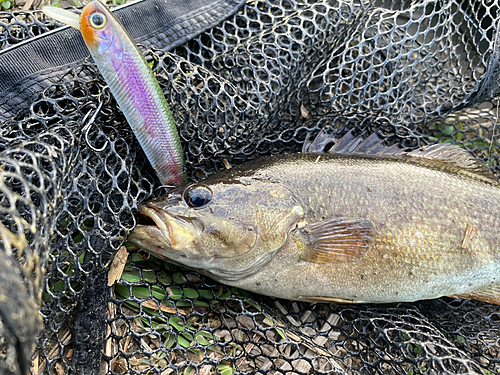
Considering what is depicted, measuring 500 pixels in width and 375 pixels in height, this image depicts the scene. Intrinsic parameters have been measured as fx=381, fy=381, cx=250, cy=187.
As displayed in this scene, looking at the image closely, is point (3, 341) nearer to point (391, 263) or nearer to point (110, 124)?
point (110, 124)

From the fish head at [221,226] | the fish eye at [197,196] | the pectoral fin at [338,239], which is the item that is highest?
the fish eye at [197,196]

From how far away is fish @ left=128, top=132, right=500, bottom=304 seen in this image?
260cm

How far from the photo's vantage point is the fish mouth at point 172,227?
2477mm

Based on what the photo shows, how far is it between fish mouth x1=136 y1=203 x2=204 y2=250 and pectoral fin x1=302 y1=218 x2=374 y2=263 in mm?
772

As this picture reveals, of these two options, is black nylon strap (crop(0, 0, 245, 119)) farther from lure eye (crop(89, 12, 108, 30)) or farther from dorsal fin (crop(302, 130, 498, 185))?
dorsal fin (crop(302, 130, 498, 185))

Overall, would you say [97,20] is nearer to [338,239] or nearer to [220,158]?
[220,158]

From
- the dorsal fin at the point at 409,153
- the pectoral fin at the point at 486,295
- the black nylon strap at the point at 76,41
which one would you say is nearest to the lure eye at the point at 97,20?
the black nylon strap at the point at 76,41

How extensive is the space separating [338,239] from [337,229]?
69 mm

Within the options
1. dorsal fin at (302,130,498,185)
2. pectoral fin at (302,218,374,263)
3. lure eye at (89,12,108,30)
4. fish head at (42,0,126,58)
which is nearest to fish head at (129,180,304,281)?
pectoral fin at (302,218,374,263)

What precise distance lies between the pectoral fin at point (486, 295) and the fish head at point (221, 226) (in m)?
1.45

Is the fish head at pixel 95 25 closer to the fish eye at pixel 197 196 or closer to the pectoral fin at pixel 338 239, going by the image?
the fish eye at pixel 197 196

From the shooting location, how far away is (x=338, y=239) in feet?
8.64

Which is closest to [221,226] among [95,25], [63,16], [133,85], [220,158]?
[220,158]

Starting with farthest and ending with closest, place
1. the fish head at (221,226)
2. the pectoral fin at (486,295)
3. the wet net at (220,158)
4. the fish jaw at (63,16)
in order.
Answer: the pectoral fin at (486,295) < the fish head at (221,226) < the wet net at (220,158) < the fish jaw at (63,16)
